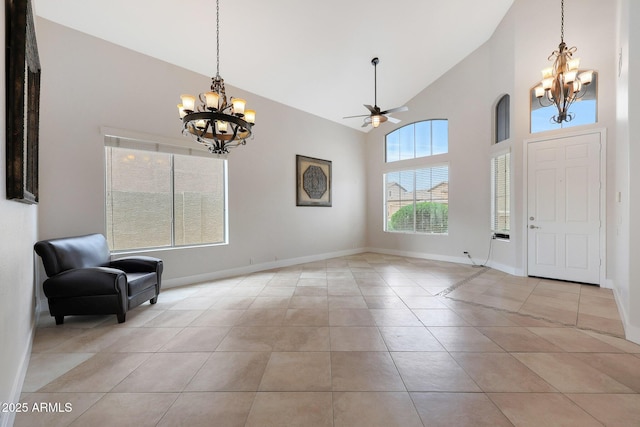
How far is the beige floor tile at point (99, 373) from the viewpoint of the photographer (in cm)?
190

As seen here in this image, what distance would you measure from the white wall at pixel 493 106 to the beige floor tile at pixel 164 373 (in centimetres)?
549

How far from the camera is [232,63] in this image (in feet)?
14.8

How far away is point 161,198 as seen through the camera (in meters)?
4.27

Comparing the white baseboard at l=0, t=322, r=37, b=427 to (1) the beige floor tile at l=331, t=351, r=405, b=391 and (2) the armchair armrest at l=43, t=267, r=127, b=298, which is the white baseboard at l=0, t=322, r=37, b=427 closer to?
(2) the armchair armrest at l=43, t=267, r=127, b=298

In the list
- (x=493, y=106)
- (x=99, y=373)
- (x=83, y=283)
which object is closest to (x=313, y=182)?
(x=493, y=106)

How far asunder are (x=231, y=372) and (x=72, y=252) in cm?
252

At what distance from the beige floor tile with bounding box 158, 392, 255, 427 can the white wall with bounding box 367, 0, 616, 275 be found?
5293 mm

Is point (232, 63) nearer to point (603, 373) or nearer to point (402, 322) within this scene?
point (402, 322)

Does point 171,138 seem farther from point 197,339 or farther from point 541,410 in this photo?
point 541,410

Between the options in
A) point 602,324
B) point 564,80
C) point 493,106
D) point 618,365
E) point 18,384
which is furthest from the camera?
point 493,106

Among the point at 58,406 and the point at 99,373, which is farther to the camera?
the point at 99,373

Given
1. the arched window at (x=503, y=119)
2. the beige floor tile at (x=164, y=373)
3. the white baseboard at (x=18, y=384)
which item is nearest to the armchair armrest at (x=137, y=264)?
the white baseboard at (x=18, y=384)

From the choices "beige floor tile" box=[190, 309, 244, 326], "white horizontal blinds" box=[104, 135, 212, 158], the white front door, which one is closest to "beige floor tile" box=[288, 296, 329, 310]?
"beige floor tile" box=[190, 309, 244, 326]

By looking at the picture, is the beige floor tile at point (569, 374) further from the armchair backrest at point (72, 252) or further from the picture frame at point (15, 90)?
the armchair backrest at point (72, 252)
